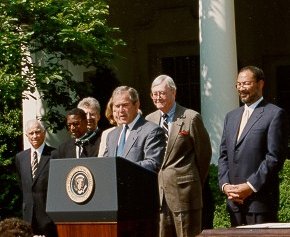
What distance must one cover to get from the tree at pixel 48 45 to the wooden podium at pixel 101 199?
18.9ft

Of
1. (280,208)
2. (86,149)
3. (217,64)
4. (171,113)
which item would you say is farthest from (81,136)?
(217,64)

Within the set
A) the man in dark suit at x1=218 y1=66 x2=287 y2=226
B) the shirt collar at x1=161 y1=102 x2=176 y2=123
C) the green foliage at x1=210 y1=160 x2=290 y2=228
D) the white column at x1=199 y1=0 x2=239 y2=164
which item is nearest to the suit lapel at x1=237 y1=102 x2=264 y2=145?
the man in dark suit at x1=218 y1=66 x2=287 y2=226

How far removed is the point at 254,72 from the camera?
23.8 feet

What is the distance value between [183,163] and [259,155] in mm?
944

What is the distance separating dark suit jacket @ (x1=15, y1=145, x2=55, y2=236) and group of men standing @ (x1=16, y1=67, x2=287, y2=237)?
3.17ft

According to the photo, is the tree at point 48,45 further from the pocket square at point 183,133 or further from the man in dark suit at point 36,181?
the pocket square at point 183,133

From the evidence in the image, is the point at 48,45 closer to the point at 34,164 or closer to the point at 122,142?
the point at 34,164

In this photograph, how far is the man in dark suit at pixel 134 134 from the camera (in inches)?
267

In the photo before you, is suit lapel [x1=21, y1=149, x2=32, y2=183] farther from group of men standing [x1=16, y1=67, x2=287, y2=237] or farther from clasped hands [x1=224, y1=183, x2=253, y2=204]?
clasped hands [x1=224, y1=183, x2=253, y2=204]

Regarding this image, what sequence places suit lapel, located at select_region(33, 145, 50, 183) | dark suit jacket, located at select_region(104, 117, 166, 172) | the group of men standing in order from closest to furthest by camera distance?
dark suit jacket, located at select_region(104, 117, 166, 172), the group of men standing, suit lapel, located at select_region(33, 145, 50, 183)

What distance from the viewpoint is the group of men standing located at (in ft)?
22.6

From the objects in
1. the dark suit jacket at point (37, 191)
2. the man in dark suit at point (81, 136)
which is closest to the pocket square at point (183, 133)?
the man in dark suit at point (81, 136)

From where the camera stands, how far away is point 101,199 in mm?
5660

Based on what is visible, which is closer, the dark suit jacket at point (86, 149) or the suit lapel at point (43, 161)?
the dark suit jacket at point (86, 149)
